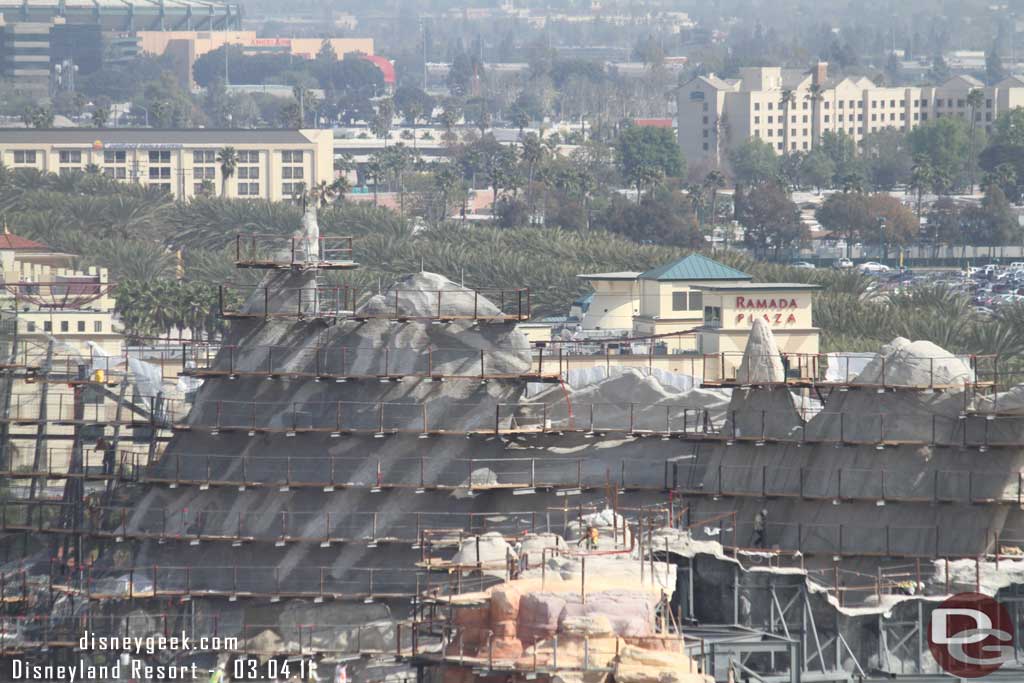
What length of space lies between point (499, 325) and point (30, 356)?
14261mm

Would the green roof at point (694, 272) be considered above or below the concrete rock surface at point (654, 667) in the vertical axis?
below

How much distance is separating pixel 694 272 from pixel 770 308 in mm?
12885

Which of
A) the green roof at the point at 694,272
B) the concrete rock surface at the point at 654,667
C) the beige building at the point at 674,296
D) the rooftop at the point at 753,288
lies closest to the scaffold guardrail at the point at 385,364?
the concrete rock surface at the point at 654,667

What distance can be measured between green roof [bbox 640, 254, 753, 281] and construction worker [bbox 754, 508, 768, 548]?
54.3m

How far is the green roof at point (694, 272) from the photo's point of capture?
447 ft

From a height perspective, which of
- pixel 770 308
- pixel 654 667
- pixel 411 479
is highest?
pixel 654 667

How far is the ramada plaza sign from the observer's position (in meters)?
125

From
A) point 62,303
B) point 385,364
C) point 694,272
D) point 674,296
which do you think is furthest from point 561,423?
point 694,272

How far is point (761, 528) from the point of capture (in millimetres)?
80625

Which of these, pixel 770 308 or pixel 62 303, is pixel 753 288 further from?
pixel 62 303

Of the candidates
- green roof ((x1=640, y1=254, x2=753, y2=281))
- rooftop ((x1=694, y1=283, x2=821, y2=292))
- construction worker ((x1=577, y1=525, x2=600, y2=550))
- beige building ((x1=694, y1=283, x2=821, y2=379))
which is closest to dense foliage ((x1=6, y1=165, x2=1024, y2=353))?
green roof ((x1=640, y1=254, x2=753, y2=281))

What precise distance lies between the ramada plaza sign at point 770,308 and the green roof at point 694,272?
9.64m

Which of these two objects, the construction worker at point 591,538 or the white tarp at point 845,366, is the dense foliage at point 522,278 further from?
the construction worker at point 591,538

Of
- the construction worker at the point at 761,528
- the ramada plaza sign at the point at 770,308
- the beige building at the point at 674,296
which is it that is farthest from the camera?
the beige building at the point at 674,296
